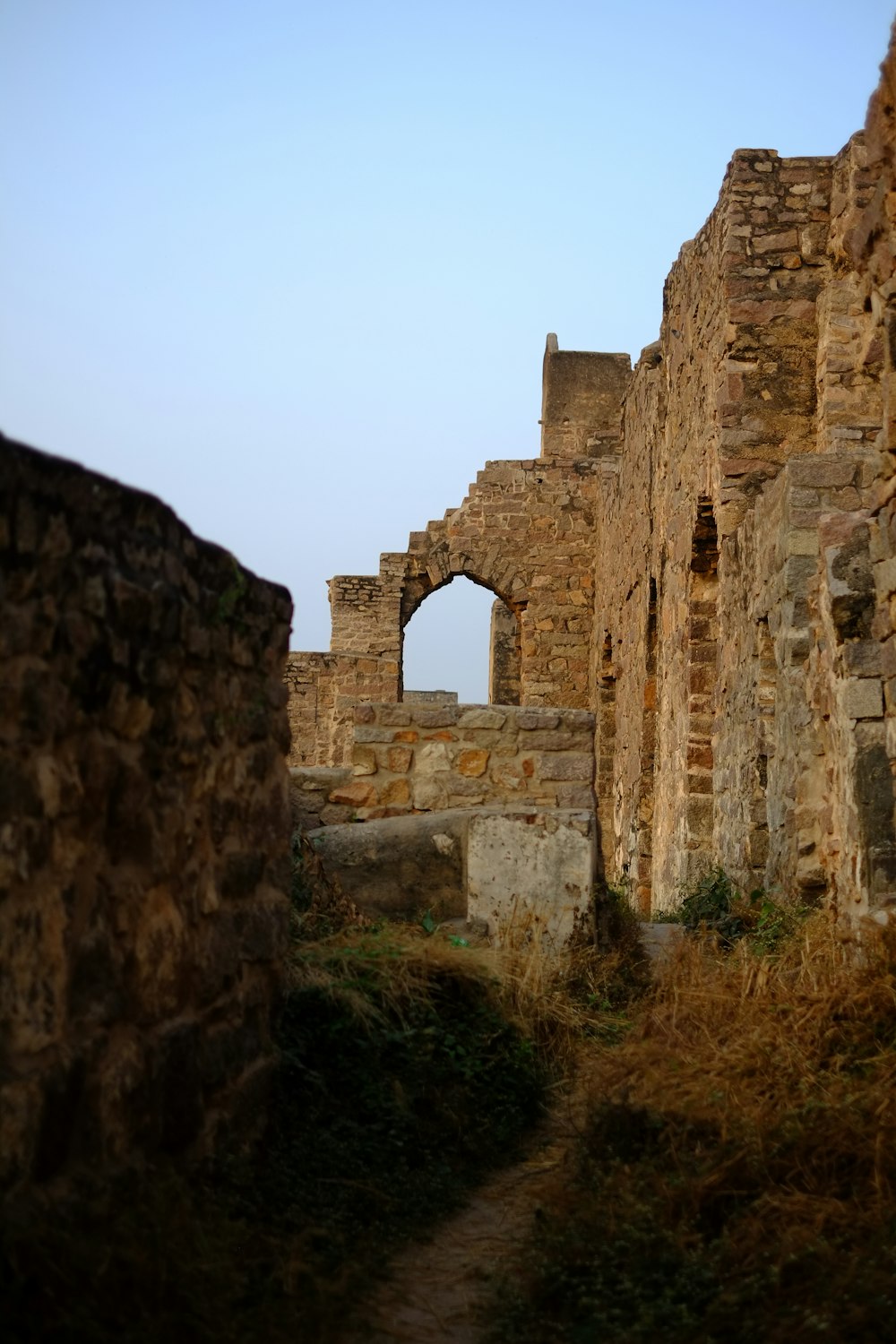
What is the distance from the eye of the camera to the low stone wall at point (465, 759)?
23.8 ft

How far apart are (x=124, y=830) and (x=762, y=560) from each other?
593 cm

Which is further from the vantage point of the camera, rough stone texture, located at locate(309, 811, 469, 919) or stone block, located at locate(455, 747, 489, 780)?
stone block, located at locate(455, 747, 489, 780)

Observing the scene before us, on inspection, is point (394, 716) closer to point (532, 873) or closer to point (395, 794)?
point (395, 794)

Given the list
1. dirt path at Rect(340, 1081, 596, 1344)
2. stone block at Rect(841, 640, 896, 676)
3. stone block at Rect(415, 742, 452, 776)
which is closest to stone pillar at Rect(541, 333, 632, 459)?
stone block at Rect(415, 742, 452, 776)

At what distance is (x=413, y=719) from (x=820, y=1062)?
343cm

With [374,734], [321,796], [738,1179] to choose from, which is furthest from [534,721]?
[738,1179]

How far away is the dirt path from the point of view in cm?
306

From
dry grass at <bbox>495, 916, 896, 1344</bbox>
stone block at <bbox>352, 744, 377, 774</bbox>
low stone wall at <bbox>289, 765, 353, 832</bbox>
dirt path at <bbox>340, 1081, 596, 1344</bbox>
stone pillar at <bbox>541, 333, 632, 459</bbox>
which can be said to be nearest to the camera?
dry grass at <bbox>495, 916, 896, 1344</bbox>

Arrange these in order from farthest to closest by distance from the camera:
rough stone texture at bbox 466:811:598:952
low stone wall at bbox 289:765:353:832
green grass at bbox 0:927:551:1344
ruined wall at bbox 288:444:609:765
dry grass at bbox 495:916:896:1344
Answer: ruined wall at bbox 288:444:609:765 < low stone wall at bbox 289:765:353:832 < rough stone texture at bbox 466:811:598:952 < dry grass at bbox 495:916:896:1344 < green grass at bbox 0:927:551:1344

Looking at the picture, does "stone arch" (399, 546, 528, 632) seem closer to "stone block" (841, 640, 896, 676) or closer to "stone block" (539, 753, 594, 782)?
"stone block" (539, 753, 594, 782)

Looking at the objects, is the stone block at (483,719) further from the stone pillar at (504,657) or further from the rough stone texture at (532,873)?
the stone pillar at (504,657)

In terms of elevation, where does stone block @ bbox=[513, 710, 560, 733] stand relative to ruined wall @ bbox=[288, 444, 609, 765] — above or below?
below

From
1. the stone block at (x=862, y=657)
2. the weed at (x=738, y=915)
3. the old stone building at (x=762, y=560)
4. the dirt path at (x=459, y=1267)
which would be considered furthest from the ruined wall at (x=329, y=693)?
the dirt path at (x=459, y=1267)

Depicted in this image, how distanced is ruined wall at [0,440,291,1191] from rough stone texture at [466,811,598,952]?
85.6 inches
